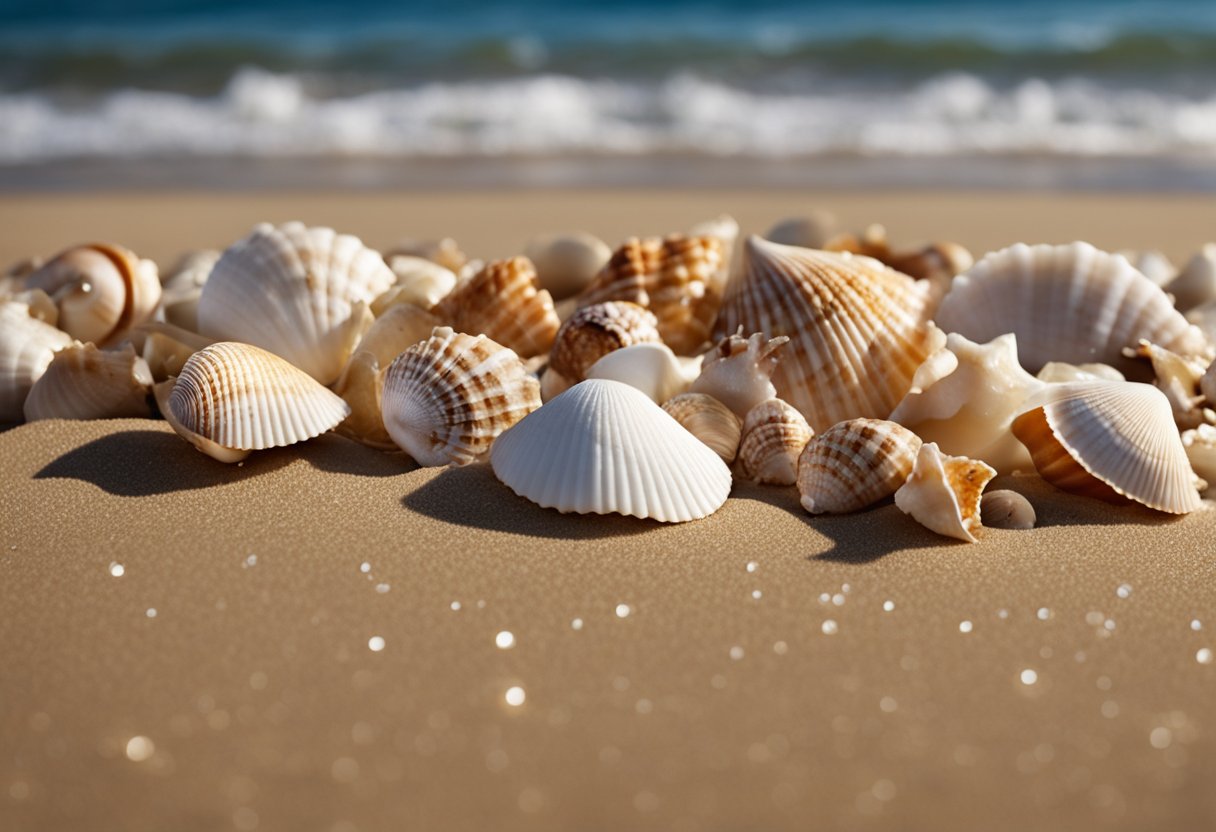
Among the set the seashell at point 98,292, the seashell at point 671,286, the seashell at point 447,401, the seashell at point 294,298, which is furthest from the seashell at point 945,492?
the seashell at point 98,292

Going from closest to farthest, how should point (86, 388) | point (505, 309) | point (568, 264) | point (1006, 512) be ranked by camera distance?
point (1006, 512)
point (86, 388)
point (505, 309)
point (568, 264)

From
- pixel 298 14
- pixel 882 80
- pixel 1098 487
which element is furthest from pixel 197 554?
pixel 298 14

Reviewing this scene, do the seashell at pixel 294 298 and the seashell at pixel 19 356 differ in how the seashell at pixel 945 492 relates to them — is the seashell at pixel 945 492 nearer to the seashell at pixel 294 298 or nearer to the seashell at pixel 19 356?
the seashell at pixel 294 298

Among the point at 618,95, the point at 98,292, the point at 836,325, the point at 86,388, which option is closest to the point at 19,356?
the point at 86,388

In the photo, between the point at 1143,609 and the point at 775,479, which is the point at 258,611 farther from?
the point at 1143,609

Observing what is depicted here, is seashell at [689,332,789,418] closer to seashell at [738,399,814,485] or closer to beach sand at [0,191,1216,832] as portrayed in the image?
seashell at [738,399,814,485]

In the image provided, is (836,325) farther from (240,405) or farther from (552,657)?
(240,405)

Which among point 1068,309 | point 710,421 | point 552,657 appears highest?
point 1068,309
